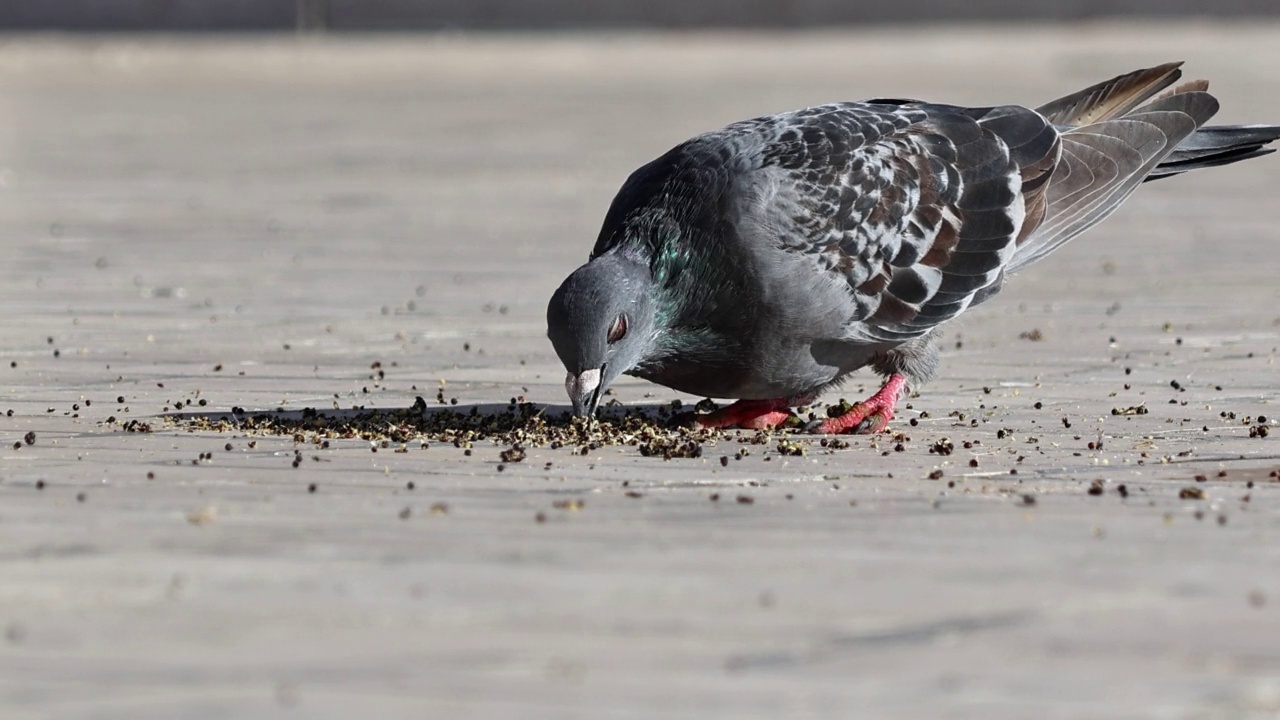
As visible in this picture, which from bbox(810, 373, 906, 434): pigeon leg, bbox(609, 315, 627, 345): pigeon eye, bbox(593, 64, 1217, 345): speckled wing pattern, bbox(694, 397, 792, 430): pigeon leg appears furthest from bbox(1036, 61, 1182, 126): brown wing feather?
bbox(609, 315, 627, 345): pigeon eye

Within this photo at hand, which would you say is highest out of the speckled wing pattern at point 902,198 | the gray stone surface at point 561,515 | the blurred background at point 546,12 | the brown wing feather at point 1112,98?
the blurred background at point 546,12

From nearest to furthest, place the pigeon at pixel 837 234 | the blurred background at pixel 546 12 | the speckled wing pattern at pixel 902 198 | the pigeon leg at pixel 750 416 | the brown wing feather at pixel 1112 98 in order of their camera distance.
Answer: the pigeon at pixel 837 234, the speckled wing pattern at pixel 902 198, the pigeon leg at pixel 750 416, the brown wing feather at pixel 1112 98, the blurred background at pixel 546 12

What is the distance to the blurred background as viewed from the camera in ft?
125

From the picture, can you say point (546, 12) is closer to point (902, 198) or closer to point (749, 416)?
point (902, 198)

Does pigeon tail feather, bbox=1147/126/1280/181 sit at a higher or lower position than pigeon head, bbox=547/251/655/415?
higher

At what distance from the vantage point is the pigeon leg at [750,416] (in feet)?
22.5

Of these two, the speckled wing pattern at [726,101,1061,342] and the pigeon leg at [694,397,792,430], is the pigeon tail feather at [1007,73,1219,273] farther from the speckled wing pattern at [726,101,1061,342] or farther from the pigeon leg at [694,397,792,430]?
the pigeon leg at [694,397,792,430]

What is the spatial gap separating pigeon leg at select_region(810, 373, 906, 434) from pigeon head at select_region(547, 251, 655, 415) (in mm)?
880

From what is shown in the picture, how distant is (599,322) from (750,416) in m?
1.11

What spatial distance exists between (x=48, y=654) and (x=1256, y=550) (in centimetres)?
257

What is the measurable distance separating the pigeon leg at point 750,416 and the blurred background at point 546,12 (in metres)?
32.4

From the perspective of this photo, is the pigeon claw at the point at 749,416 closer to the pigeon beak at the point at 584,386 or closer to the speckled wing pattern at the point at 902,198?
the speckled wing pattern at the point at 902,198

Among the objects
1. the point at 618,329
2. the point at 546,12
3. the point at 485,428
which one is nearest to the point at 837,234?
the point at 618,329

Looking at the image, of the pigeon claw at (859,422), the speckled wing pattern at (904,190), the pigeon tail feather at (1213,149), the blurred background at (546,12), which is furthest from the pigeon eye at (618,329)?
the blurred background at (546,12)
